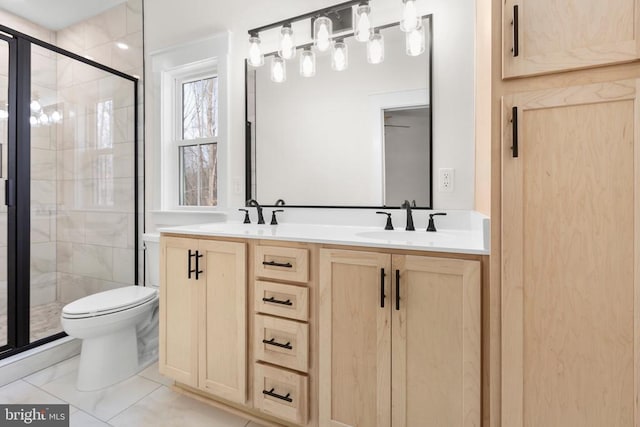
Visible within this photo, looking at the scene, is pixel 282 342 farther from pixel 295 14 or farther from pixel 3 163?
pixel 3 163

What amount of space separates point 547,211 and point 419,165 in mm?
743

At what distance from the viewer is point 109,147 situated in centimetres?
243

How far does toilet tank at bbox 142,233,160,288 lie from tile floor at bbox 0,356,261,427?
659mm

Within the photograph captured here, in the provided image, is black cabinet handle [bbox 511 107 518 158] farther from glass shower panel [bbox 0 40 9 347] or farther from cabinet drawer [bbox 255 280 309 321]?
glass shower panel [bbox 0 40 9 347]

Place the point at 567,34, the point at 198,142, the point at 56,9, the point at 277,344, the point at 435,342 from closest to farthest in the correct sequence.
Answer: the point at 567,34
the point at 435,342
the point at 277,344
the point at 198,142
the point at 56,9

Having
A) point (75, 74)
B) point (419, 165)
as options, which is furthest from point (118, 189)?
point (419, 165)

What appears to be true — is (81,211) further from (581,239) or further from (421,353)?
(581,239)

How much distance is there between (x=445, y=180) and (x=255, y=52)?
130cm

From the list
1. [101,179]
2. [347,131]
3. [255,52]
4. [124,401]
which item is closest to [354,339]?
[347,131]

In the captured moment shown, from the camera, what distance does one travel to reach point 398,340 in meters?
1.11

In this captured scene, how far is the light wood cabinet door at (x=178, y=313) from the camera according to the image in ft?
4.98

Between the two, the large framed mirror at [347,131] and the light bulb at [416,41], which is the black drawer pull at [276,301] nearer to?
the large framed mirror at [347,131]

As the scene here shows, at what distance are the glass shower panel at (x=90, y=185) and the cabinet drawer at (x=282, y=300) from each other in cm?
159

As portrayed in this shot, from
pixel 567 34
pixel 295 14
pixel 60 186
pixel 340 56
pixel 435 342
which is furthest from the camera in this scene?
pixel 60 186
